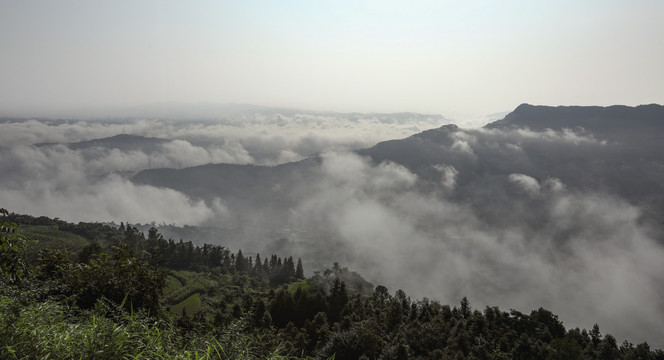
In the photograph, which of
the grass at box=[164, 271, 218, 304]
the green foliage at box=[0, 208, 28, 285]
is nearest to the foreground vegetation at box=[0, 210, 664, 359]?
the green foliage at box=[0, 208, 28, 285]

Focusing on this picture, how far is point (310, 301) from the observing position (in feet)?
259

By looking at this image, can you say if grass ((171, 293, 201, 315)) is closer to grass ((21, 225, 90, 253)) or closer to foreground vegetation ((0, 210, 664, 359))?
foreground vegetation ((0, 210, 664, 359))

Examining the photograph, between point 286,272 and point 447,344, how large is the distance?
117 meters

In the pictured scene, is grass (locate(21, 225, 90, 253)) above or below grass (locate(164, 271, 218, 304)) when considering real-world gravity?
above

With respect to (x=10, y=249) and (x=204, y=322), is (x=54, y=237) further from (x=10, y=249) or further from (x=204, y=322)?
(x=10, y=249)

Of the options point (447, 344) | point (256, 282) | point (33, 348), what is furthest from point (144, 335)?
point (256, 282)

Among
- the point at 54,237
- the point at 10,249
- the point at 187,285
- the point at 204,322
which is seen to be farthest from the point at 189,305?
the point at 10,249

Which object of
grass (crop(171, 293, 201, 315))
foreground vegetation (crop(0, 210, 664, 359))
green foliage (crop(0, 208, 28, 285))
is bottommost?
grass (crop(171, 293, 201, 315))

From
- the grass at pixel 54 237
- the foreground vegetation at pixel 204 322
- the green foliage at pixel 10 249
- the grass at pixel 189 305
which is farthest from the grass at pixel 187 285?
the green foliage at pixel 10 249

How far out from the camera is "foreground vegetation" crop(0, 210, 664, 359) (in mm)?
7312

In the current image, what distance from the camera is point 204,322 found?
34.2 meters

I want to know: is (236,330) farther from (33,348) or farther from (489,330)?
(489,330)

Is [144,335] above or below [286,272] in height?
above

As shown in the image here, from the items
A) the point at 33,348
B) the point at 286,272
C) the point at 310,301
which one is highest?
the point at 33,348
